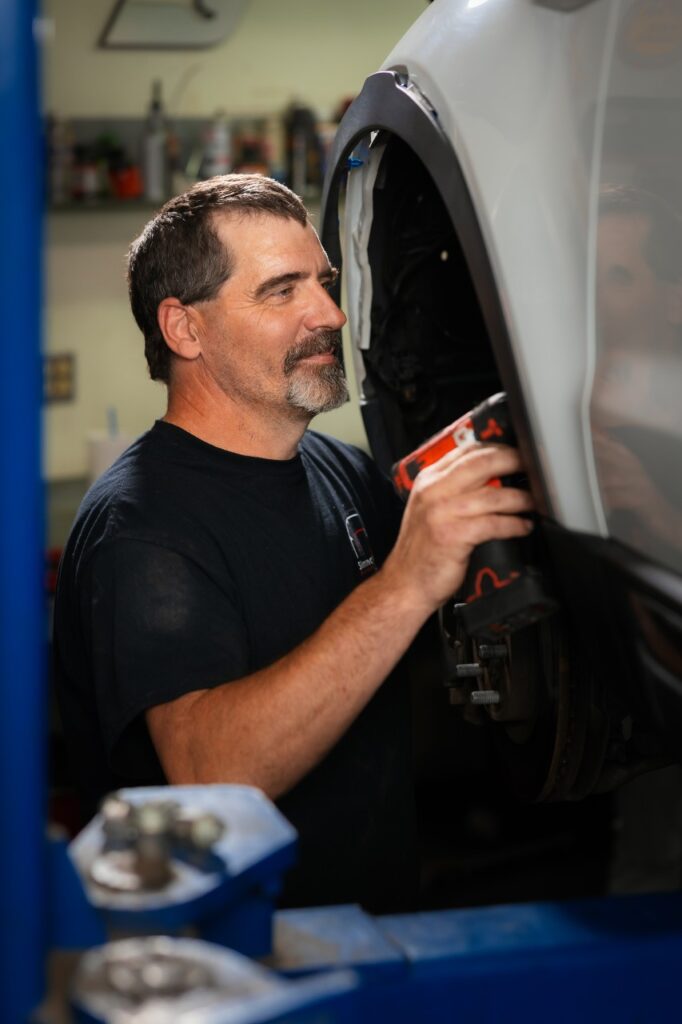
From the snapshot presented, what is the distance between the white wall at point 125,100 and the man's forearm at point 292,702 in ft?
8.90

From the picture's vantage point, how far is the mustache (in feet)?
5.53

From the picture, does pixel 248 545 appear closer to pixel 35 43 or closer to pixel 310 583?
pixel 310 583

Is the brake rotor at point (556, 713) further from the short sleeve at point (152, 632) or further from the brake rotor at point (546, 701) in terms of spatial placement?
the short sleeve at point (152, 632)

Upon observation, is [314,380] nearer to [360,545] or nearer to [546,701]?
[360,545]

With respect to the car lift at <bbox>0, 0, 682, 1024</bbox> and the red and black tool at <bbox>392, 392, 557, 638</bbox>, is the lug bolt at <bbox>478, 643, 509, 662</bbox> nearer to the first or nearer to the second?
the red and black tool at <bbox>392, 392, 557, 638</bbox>

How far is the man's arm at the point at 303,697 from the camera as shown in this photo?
136 cm

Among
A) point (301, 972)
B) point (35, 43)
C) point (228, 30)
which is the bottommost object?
point (301, 972)

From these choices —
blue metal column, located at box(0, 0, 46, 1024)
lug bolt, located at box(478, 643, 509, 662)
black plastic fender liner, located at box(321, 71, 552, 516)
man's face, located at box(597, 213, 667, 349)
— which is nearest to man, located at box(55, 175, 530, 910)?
lug bolt, located at box(478, 643, 509, 662)

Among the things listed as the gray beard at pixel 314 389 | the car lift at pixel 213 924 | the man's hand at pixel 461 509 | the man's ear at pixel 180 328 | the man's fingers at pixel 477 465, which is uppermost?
the man's ear at pixel 180 328

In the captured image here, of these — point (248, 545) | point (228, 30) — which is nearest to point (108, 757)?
point (248, 545)

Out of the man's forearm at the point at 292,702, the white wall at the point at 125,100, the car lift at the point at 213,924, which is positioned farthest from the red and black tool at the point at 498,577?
the white wall at the point at 125,100

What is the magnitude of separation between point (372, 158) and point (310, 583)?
1.80 feet

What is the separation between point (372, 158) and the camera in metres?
1.56

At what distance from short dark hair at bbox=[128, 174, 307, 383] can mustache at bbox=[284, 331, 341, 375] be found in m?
0.14
